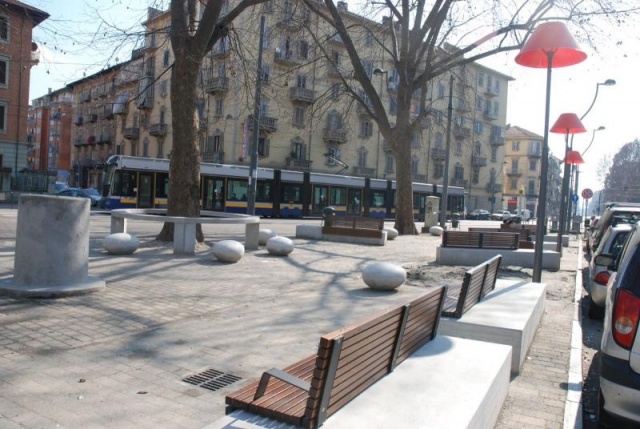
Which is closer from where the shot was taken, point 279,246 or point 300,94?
point 279,246

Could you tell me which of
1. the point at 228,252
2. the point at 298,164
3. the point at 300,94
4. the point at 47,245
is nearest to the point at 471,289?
the point at 47,245

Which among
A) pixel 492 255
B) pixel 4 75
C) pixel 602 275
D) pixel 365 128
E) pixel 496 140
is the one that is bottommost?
pixel 492 255

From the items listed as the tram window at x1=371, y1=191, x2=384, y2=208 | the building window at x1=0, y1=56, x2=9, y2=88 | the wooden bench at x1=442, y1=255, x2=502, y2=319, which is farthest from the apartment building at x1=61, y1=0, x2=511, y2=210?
the wooden bench at x1=442, y1=255, x2=502, y2=319

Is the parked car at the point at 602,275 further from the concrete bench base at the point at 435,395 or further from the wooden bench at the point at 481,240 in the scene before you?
the wooden bench at the point at 481,240

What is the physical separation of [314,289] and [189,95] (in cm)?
712

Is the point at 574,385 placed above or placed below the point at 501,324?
below

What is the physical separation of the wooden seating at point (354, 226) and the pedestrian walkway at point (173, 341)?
7.78 m

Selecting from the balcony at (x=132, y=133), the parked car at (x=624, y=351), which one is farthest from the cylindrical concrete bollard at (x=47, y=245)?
the balcony at (x=132, y=133)

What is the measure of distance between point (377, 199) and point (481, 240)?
27733mm

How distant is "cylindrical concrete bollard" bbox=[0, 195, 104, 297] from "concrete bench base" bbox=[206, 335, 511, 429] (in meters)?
5.16

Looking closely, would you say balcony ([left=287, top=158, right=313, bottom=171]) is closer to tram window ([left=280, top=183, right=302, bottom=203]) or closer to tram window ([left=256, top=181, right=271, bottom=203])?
tram window ([left=280, top=183, right=302, bottom=203])

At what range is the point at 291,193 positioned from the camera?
120ft

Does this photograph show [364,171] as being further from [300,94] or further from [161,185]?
[161,185]

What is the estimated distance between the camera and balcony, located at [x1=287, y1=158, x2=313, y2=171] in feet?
162
